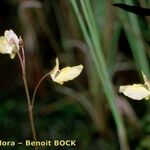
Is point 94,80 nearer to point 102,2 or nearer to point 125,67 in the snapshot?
point 125,67

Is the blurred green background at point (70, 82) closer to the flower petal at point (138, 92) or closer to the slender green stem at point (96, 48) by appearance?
the slender green stem at point (96, 48)

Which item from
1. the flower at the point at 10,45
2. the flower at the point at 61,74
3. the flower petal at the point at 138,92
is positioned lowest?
the flower petal at the point at 138,92

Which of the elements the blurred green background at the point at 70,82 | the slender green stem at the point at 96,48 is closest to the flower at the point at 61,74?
the slender green stem at the point at 96,48

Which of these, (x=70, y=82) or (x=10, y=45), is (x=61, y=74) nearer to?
(x=10, y=45)

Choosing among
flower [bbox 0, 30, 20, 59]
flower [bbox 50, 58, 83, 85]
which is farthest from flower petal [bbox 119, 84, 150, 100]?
flower [bbox 0, 30, 20, 59]

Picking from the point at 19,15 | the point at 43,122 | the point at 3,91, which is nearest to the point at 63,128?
the point at 43,122

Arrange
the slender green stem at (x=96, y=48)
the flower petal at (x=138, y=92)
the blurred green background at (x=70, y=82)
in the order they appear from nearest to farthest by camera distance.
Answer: the flower petal at (x=138, y=92) → the slender green stem at (x=96, y=48) → the blurred green background at (x=70, y=82)

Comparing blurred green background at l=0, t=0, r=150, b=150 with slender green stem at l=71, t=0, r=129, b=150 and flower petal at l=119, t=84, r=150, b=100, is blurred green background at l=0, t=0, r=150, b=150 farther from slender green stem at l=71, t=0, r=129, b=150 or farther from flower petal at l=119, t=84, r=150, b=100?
flower petal at l=119, t=84, r=150, b=100

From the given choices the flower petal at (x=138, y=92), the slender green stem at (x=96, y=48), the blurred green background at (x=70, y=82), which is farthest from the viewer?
the blurred green background at (x=70, y=82)

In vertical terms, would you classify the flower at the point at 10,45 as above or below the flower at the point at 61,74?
above
